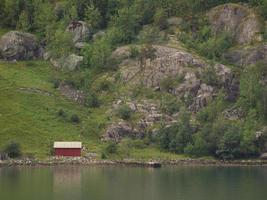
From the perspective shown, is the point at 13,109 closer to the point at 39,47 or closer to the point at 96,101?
the point at 96,101

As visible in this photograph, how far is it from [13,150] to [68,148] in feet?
41.0

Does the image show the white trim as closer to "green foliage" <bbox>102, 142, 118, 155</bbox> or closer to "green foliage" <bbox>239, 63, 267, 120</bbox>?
"green foliage" <bbox>102, 142, 118, 155</bbox>

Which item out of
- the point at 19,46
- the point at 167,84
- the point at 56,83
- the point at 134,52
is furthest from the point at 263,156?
the point at 19,46

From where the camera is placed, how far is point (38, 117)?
163 meters

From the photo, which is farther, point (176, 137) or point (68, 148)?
point (176, 137)

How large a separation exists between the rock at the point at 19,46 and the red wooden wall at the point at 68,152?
5138 cm

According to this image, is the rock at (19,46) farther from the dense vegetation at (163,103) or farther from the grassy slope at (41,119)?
the grassy slope at (41,119)

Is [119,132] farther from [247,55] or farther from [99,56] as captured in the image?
[247,55]

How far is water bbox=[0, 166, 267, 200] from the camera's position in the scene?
95.5 metres

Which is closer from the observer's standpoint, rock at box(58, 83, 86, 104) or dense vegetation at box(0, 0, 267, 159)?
dense vegetation at box(0, 0, 267, 159)

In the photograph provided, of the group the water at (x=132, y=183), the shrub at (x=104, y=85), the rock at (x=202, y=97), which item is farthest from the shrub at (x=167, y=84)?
the water at (x=132, y=183)

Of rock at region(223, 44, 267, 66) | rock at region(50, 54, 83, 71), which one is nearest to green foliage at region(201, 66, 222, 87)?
rock at region(223, 44, 267, 66)

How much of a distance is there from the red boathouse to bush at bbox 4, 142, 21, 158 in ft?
28.6

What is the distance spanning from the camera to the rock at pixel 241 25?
19225 cm
